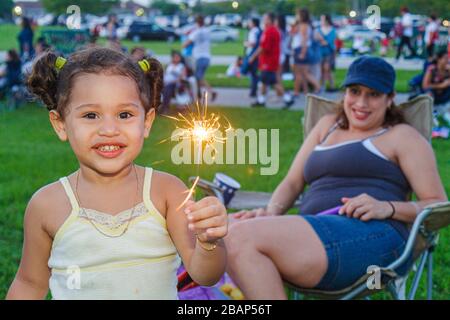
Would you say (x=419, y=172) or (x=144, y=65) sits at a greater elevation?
(x=144, y=65)

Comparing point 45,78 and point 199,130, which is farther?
point 45,78

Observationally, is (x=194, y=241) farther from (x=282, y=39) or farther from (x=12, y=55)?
(x=282, y=39)

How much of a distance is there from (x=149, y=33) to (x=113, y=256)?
1375 inches

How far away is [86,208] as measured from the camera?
1970 mm

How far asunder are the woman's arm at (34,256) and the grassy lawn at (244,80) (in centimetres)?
1166

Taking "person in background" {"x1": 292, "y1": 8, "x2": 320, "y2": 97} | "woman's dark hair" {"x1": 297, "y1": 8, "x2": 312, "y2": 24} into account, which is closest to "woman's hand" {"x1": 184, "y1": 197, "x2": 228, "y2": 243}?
"person in background" {"x1": 292, "y1": 8, "x2": 320, "y2": 97}

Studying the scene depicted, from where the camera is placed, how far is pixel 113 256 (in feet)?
6.25

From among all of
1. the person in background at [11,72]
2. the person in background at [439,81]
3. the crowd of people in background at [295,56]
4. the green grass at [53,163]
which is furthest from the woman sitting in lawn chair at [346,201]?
the person in background at [11,72]

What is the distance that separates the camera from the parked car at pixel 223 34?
34.6 m

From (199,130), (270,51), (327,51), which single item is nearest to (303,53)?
(270,51)

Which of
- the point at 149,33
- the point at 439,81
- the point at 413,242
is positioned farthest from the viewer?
the point at 149,33
